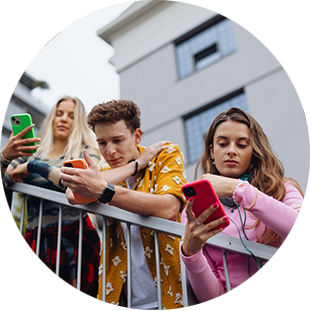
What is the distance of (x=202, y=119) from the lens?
0.82 m

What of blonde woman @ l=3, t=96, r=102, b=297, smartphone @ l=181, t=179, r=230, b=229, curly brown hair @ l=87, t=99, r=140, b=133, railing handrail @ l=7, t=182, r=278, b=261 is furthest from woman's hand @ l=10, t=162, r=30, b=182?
smartphone @ l=181, t=179, r=230, b=229

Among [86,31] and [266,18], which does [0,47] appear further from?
[266,18]

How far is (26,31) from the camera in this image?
4.21 ft

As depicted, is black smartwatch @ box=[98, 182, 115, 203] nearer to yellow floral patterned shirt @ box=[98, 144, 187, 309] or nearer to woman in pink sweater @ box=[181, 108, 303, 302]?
yellow floral patterned shirt @ box=[98, 144, 187, 309]

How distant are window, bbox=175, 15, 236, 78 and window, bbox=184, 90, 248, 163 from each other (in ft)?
0.38

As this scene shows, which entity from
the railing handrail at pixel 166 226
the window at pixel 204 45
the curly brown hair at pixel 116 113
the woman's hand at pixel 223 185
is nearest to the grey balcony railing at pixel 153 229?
the railing handrail at pixel 166 226

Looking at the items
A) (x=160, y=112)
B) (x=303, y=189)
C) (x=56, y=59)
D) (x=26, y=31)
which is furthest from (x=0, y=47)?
(x=303, y=189)

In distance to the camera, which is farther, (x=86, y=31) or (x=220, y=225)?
(x=86, y=31)

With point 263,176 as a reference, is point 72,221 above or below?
below

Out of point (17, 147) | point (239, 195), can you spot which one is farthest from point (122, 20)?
point (239, 195)

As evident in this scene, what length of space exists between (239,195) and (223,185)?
0.16 ft

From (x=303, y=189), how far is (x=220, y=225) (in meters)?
0.29

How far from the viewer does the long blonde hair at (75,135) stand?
825mm

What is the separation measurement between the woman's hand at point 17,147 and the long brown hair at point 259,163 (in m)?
0.47
